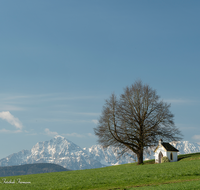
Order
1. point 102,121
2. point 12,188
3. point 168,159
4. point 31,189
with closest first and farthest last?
point 31,189 < point 12,188 < point 102,121 < point 168,159

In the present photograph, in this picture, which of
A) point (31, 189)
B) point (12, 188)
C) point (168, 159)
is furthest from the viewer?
point (168, 159)

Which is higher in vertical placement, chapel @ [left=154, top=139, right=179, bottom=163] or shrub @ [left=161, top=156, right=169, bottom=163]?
chapel @ [left=154, top=139, right=179, bottom=163]

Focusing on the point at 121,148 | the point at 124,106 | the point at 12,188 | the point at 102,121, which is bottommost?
the point at 12,188

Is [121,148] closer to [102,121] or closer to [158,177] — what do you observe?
[102,121]

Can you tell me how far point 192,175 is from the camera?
2764 centimetres

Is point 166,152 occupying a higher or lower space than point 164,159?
higher

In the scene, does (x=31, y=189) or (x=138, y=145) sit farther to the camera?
→ (x=138, y=145)

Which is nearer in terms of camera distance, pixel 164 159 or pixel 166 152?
pixel 164 159

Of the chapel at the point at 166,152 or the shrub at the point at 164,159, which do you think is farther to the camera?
the chapel at the point at 166,152

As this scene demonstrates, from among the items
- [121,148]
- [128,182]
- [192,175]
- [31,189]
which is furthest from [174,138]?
[31,189]

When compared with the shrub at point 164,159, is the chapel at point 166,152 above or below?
above

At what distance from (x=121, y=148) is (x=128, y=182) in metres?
32.0

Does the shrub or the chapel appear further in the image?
the chapel

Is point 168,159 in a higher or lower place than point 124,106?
lower
